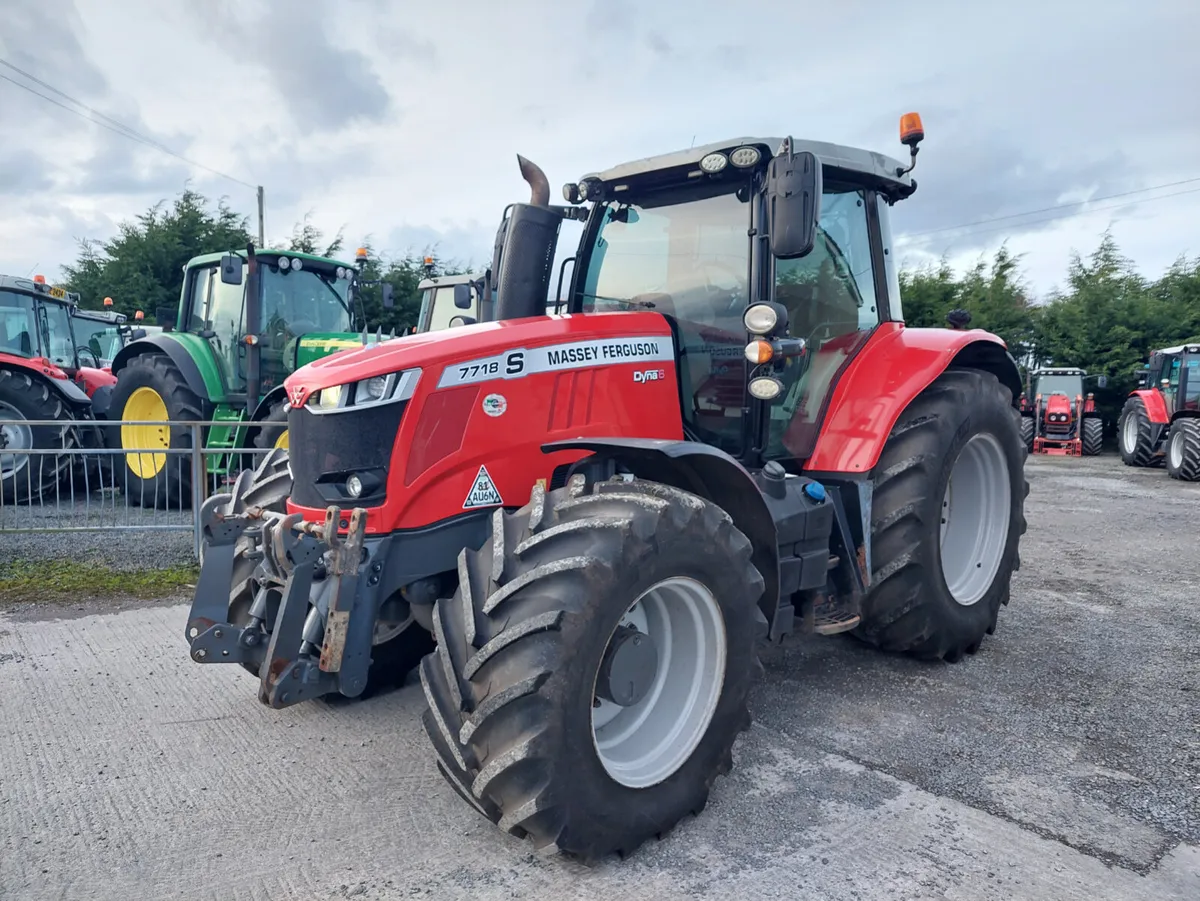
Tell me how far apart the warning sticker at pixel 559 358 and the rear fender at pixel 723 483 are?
0.97 feet

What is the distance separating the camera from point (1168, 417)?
14.9m

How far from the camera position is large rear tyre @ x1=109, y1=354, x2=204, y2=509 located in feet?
25.3

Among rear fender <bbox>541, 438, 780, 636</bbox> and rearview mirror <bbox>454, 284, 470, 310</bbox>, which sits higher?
rearview mirror <bbox>454, 284, 470, 310</bbox>

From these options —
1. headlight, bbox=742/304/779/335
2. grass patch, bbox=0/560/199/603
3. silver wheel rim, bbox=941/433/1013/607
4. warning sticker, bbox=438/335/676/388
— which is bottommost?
grass patch, bbox=0/560/199/603

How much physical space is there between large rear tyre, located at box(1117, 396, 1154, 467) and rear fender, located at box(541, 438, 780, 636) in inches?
584

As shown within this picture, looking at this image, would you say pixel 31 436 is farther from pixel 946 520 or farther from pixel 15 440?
pixel 946 520

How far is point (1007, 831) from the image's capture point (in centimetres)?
265

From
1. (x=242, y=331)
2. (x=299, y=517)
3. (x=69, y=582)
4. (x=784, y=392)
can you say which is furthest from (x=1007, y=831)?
(x=242, y=331)

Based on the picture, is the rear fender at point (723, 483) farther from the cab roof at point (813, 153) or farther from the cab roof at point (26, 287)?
the cab roof at point (26, 287)

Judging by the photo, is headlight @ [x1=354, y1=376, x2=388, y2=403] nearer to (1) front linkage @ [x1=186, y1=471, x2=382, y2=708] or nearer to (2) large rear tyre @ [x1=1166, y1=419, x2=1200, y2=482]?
(1) front linkage @ [x1=186, y1=471, x2=382, y2=708]

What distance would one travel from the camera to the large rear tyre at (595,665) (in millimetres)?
2244

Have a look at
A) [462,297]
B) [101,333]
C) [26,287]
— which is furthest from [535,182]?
[101,333]

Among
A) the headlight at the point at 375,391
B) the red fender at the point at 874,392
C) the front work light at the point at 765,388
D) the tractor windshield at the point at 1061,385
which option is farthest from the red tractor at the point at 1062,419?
the headlight at the point at 375,391

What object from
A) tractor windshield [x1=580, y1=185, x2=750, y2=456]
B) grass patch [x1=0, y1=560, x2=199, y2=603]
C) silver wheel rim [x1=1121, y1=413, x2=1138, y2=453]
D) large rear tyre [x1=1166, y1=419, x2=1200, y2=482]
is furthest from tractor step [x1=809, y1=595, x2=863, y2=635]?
silver wheel rim [x1=1121, y1=413, x2=1138, y2=453]
